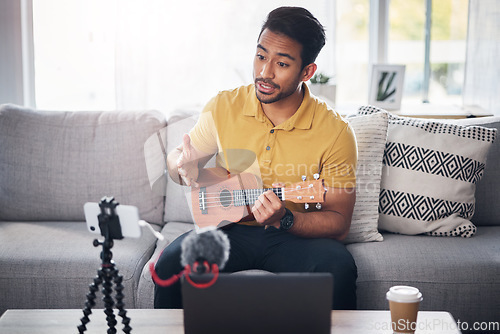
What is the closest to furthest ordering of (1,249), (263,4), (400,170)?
(1,249) → (400,170) → (263,4)

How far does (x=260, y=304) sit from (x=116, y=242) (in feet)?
3.67

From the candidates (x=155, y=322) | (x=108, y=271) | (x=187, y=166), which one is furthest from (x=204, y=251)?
(x=187, y=166)

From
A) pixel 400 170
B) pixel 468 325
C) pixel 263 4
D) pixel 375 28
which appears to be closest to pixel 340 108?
pixel 375 28

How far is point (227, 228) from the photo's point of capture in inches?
76.6

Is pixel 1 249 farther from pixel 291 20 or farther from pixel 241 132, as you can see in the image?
pixel 291 20

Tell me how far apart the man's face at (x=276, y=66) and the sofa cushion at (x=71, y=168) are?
2.19 ft

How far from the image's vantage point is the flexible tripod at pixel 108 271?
3.79 ft

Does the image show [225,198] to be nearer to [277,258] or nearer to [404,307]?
[277,258]

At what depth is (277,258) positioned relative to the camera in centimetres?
182

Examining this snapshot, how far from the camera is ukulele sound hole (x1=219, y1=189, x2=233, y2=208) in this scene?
1.89m

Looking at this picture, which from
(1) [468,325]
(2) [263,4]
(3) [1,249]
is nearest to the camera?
(1) [468,325]

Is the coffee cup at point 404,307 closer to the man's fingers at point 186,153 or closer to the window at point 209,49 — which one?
the man's fingers at point 186,153

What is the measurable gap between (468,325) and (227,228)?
0.88m

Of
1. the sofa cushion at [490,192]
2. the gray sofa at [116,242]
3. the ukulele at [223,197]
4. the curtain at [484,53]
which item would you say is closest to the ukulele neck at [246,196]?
the ukulele at [223,197]
